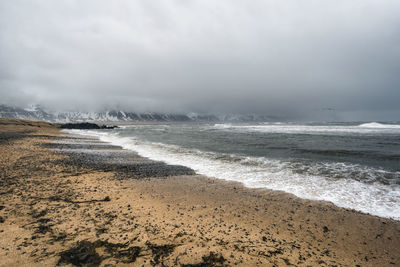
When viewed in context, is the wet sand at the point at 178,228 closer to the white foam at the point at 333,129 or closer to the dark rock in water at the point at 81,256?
the dark rock in water at the point at 81,256

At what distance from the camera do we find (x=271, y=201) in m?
7.79

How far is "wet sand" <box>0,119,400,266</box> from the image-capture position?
4266 mm

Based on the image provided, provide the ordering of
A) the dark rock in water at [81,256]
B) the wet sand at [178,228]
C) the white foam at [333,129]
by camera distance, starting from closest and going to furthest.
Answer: the dark rock in water at [81,256]
the wet sand at [178,228]
the white foam at [333,129]

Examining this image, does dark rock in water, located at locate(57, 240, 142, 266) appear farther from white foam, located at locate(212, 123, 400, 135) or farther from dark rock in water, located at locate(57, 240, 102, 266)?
white foam, located at locate(212, 123, 400, 135)

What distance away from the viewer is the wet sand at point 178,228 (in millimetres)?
4266

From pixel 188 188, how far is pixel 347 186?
8.24 m

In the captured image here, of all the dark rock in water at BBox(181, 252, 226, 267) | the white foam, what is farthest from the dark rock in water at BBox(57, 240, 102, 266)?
the white foam

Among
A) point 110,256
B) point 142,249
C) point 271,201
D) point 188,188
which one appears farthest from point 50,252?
point 271,201

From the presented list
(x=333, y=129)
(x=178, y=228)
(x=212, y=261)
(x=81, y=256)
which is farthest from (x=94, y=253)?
(x=333, y=129)

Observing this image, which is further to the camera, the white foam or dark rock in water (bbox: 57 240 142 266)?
the white foam

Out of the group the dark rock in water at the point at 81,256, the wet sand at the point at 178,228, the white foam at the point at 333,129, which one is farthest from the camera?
the white foam at the point at 333,129

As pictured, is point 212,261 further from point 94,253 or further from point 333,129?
point 333,129

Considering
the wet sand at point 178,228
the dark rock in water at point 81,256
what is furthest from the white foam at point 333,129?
the dark rock in water at point 81,256

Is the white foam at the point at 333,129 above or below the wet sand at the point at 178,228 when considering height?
above
